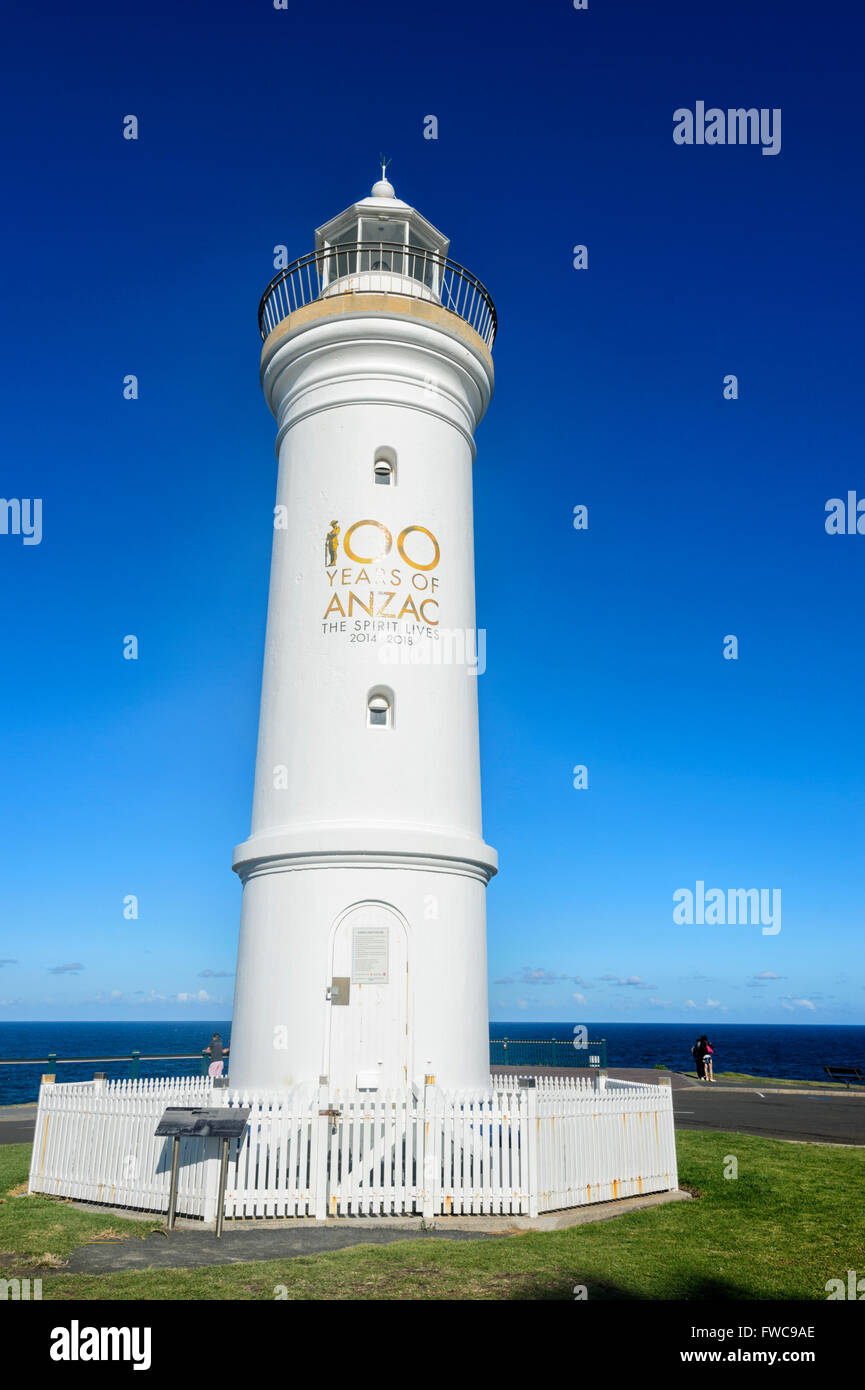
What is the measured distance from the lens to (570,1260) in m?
9.38

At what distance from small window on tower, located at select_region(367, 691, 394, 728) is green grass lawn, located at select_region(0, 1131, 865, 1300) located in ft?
25.7

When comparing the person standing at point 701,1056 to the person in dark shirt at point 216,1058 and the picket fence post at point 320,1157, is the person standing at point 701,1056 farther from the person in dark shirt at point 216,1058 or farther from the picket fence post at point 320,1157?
the picket fence post at point 320,1157

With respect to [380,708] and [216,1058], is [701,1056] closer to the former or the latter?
[216,1058]

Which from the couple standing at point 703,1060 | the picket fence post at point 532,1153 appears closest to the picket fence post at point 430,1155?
the picket fence post at point 532,1153

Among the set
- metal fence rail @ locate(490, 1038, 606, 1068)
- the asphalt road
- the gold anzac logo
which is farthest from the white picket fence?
metal fence rail @ locate(490, 1038, 606, 1068)

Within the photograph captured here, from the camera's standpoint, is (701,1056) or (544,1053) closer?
(701,1056)

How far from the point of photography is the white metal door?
1398cm

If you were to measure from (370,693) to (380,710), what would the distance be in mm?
367

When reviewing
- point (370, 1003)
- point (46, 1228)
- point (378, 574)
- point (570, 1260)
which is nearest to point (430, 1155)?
point (570, 1260)

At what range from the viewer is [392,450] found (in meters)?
17.1

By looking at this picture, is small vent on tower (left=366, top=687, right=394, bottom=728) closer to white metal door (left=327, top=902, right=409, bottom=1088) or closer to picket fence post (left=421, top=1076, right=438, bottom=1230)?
white metal door (left=327, top=902, right=409, bottom=1088)

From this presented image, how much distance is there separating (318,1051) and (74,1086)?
4.05 m
